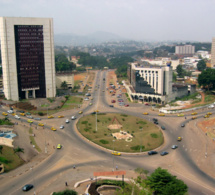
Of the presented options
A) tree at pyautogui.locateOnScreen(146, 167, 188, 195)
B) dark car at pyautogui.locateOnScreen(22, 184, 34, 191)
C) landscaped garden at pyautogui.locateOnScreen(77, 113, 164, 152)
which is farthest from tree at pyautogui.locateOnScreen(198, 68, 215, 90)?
dark car at pyautogui.locateOnScreen(22, 184, 34, 191)

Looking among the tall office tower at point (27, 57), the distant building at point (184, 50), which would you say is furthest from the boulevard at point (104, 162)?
the distant building at point (184, 50)

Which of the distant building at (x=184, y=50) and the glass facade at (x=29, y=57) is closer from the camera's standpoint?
the glass facade at (x=29, y=57)

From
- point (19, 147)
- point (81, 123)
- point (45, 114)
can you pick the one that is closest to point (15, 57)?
point (45, 114)

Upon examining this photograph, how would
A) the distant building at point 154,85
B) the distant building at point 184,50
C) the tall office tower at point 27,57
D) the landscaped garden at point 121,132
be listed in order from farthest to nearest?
the distant building at point 184,50, the distant building at point 154,85, the tall office tower at point 27,57, the landscaped garden at point 121,132

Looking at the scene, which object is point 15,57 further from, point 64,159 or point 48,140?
point 64,159

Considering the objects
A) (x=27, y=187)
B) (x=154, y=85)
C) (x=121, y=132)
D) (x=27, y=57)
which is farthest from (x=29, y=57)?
(x=27, y=187)

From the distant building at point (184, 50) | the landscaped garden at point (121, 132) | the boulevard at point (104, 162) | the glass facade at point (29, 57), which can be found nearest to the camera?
the boulevard at point (104, 162)

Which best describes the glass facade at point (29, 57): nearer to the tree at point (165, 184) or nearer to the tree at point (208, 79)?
the tree at point (208, 79)
